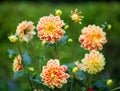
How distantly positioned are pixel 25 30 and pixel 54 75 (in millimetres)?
358

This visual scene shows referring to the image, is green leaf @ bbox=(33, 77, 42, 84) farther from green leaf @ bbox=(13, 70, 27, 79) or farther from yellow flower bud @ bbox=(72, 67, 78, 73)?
yellow flower bud @ bbox=(72, 67, 78, 73)

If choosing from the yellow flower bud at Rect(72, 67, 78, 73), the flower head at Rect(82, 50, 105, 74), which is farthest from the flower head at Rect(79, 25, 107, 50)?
the yellow flower bud at Rect(72, 67, 78, 73)

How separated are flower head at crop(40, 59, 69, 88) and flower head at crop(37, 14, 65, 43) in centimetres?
15

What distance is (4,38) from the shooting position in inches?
240

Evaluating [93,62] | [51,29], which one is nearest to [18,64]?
[51,29]

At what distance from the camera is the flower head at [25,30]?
2.82 metres

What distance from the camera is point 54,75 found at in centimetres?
262

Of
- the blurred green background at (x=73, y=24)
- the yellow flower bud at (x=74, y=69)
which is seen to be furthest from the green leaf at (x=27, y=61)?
the blurred green background at (x=73, y=24)

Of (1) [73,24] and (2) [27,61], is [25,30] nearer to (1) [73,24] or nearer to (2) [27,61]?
(2) [27,61]

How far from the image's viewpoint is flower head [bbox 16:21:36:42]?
2.82 m

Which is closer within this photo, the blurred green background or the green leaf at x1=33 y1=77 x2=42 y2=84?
the green leaf at x1=33 y1=77 x2=42 y2=84

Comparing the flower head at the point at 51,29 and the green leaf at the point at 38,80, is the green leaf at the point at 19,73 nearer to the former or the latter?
the green leaf at the point at 38,80

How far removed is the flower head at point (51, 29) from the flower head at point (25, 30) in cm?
10

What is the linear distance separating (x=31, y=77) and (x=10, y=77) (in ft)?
7.84
